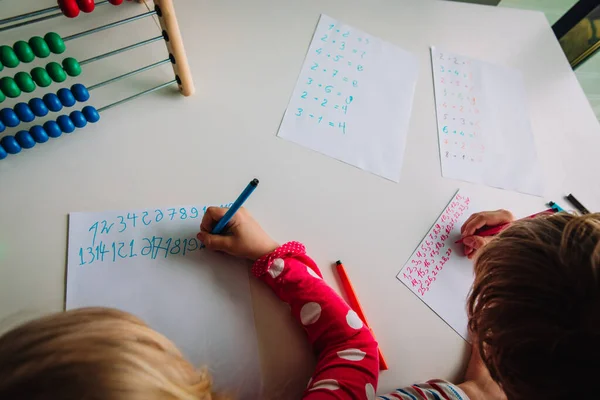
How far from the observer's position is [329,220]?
0.60 m

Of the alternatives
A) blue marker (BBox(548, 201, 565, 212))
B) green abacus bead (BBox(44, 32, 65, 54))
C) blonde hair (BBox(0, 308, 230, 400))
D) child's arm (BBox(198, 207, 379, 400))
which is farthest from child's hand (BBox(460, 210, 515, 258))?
green abacus bead (BBox(44, 32, 65, 54))

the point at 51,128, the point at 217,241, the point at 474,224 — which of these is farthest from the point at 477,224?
the point at 51,128

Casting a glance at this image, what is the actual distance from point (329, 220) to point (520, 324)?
294 mm

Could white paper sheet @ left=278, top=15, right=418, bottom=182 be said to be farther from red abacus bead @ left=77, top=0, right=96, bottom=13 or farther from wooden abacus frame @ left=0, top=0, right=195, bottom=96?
red abacus bead @ left=77, top=0, right=96, bottom=13

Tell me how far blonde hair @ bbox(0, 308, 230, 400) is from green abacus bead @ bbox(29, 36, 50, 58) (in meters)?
0.38

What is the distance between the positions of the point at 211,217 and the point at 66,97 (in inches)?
11.1

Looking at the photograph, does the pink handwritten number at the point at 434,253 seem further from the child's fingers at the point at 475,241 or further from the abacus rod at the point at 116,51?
the abacus rod at the point at 116,51

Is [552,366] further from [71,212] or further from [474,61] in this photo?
[474,61]

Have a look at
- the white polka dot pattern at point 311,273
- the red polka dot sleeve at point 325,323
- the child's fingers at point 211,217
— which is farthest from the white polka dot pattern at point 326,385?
the child's fingers at point 211,217

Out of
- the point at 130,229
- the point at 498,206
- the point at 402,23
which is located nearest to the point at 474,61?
the point at 402,23

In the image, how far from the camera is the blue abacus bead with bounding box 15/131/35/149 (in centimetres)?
53

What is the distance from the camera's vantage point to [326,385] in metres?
0.46

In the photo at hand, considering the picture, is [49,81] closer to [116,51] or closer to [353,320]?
[116,51]

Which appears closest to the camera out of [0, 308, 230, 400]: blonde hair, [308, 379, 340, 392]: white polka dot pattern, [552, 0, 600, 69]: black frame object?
[0, 308, 230, 400]: blonde hair
